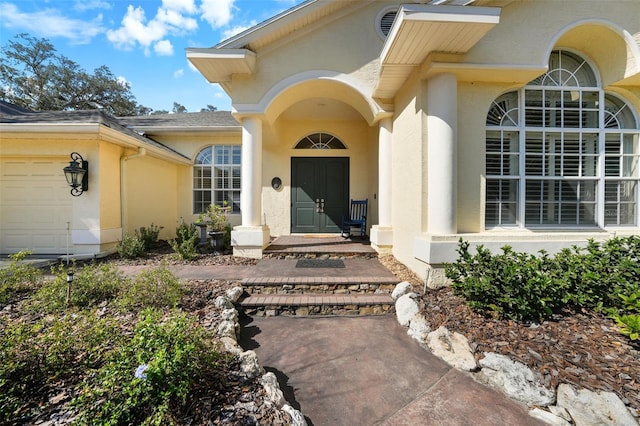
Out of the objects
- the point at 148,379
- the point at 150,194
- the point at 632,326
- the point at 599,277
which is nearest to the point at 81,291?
the point at 148,379

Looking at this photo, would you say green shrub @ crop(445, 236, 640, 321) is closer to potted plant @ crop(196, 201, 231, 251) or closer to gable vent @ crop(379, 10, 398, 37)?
gable vent @ crop(379, 10, 398, 37)

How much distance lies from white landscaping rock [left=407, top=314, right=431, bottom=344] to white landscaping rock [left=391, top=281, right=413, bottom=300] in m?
0.47

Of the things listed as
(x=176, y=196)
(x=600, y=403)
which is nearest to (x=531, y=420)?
(x=600, y=403)

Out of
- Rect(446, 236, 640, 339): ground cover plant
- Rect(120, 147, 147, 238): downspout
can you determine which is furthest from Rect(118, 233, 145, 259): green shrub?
Rect(446, 236, 640, 339): ground cover plant

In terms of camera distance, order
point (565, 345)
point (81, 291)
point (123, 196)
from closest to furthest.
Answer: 1. point (565, 345)
2. point (81, 291)
3. point (123, 196)

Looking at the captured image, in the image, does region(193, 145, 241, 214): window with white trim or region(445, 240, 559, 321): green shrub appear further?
region(193, 145, 241, 214): window with white trim

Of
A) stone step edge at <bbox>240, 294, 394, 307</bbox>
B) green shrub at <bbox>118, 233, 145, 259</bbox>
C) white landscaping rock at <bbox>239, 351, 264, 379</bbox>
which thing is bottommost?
white landscaping rock at <bbox>239, 351, 264, 379</bbox>

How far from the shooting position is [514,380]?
6.76 feet

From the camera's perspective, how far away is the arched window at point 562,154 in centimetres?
400

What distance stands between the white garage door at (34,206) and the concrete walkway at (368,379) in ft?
18.5

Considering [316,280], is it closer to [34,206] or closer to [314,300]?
[314,300]

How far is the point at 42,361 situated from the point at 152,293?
4.10 feet

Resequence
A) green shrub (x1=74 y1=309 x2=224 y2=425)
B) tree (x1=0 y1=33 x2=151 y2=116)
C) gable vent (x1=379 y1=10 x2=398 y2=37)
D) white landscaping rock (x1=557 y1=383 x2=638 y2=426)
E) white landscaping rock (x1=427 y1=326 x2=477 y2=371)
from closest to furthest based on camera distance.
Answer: green shrub (x1=74 y1=309 x2=224 y2=425) < white landscaping rock (x1=557 y1=383 x2=638 y2=426) < white landscaping rock (x1=427 y1=326 x2=477 y2=371) < gable vent (x1=379 y1=10 x2=398 y2=37) < tree (x1=0 y1=33 x2=151 y2=116)

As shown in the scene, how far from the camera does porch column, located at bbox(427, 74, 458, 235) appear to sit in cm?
362
